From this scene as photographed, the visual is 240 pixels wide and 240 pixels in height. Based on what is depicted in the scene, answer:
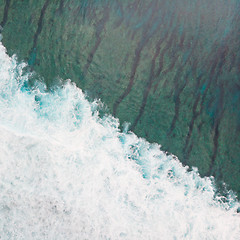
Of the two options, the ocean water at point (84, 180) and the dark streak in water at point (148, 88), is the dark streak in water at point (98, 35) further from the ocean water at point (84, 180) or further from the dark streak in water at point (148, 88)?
the dark streak in water at point (148, 88)

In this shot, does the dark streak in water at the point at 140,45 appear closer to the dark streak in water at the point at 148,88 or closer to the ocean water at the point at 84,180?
the dark streak in water at the point at 148,88

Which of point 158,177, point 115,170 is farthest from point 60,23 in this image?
point 158,177

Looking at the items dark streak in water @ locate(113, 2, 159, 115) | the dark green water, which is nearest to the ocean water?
the dark green water

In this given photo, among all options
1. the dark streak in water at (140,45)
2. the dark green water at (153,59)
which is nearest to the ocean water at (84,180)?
the dark green water at (153,59)

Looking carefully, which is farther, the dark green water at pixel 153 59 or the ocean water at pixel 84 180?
the dark green water at pixel 153 59

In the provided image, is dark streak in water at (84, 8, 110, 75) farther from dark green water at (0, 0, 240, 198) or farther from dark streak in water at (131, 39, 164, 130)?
dark streak in water at (131, 39, 164, 130)

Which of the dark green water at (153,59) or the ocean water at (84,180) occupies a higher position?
the dark green water at (153,59)

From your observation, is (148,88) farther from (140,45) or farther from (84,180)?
(84,180)

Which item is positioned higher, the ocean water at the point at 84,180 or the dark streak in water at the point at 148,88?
the dark streak in water at the point at 148,88
